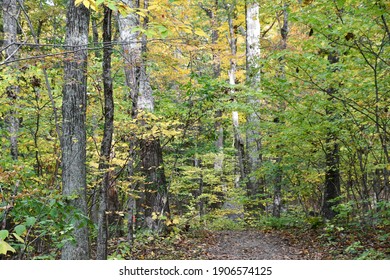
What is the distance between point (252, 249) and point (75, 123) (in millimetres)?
4448

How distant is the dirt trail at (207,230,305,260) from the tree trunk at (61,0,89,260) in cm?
260

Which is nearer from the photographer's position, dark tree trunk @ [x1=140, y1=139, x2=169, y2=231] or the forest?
the forest

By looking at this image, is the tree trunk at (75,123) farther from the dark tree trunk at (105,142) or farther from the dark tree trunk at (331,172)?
the dark tree trunk at (331,172)

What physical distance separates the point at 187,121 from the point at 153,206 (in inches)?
87.0

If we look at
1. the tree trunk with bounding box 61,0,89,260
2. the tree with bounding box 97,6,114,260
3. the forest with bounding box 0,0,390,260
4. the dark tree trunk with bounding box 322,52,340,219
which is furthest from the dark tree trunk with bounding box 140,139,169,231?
the dark tree trunk with bounding box 322,52,340,219

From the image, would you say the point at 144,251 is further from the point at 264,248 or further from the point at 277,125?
the point at 277,125

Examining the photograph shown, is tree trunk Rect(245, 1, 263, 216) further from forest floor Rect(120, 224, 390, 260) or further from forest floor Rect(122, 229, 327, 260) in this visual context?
forest floor Rect(120, 224, 390, 260)

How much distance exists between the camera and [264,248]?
7.23m

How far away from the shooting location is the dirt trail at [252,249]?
6340 millimetres

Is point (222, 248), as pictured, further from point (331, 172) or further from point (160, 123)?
point (331, 172)

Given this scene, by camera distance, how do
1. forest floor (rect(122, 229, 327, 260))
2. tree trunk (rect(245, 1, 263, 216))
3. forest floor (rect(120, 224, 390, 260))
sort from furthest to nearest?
tree trunk (rect(245, 1, 263, 216)), forest floor (rect(122, 229, 327, 260)), forest floor (rect(120, 224, 390, 260))

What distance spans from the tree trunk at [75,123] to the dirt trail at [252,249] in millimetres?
2605

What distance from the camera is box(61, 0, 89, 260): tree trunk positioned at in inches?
195

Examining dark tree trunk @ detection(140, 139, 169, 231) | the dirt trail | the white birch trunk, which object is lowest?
the dirt trail
